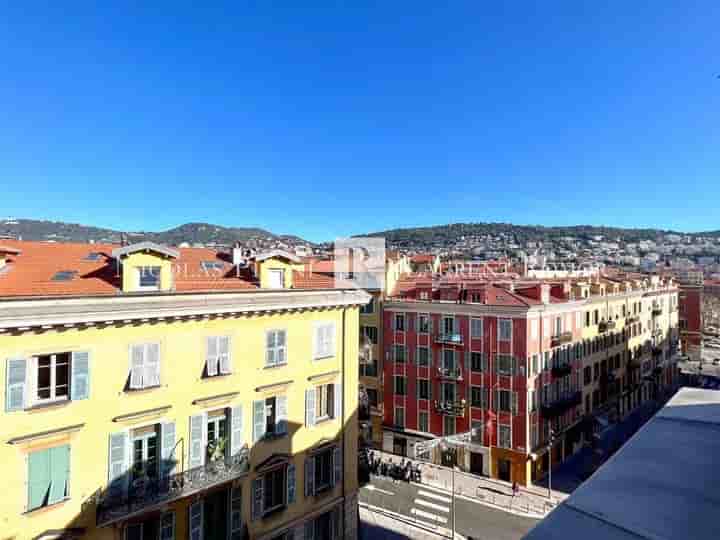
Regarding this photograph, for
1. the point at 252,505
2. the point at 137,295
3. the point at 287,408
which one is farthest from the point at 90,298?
the point at 252,505

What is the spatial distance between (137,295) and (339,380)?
10171mm

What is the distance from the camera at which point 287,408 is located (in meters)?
19.5

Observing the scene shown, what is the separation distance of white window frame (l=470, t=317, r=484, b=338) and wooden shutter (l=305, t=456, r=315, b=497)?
20495 mm

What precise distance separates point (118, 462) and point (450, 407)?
1105 inches

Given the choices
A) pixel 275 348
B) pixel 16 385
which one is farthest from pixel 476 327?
pixel 16 385

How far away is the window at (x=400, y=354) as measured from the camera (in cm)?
4097

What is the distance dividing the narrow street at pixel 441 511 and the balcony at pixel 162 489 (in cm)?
1614

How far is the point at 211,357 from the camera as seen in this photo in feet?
56.4

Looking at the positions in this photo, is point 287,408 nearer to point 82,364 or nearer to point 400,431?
point 82,364

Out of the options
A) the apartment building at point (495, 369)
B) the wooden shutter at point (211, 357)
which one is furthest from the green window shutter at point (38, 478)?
the apartment building at point (495, 369)

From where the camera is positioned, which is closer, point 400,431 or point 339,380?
point 339,380

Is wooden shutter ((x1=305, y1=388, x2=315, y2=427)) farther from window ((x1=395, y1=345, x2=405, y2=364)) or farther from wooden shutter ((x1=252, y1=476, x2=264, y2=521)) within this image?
window ((x1=395, y1=345, x2=405, y2=364))

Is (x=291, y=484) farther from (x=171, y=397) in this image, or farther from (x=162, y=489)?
(x=171, y=397)

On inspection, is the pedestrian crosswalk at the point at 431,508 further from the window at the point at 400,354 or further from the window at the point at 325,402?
the window at the point at 325,402
